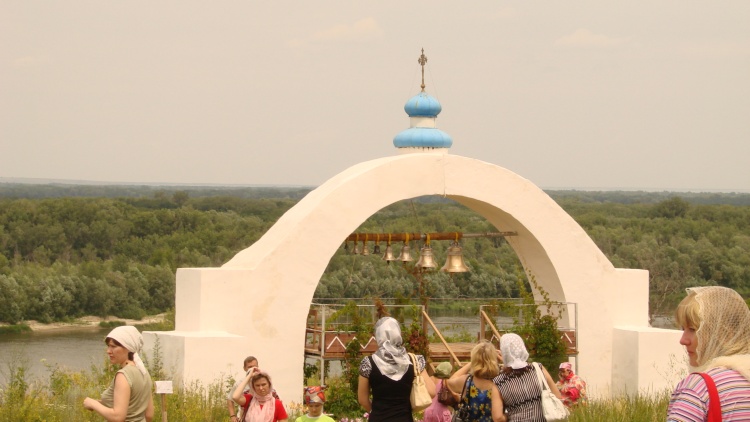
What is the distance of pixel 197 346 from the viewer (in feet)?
41.9

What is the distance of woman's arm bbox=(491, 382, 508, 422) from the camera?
27.6 ft

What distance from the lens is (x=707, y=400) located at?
509cm

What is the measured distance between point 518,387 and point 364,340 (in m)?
5.20

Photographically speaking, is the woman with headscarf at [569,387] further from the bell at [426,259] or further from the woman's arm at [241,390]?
the woman's arm at [241,390]

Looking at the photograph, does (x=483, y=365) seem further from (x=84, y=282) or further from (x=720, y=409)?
(x=84, y=282)

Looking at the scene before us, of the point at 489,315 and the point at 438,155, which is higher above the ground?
the point at 438,155

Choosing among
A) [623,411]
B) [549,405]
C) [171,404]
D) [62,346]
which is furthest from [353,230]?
[62,346]

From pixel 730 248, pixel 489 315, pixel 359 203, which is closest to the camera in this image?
pixel 359 203

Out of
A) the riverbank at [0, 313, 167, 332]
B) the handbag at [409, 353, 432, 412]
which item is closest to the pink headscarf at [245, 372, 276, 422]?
the handbag at [409, 353, 432, 412]

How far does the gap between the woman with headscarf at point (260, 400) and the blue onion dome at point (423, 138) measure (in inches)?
200

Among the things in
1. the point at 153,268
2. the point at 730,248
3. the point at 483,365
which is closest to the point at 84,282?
the point at 153,268

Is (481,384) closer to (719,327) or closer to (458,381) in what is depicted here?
(458,381)

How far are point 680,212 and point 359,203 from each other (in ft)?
172

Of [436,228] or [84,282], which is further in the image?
[436,228]
